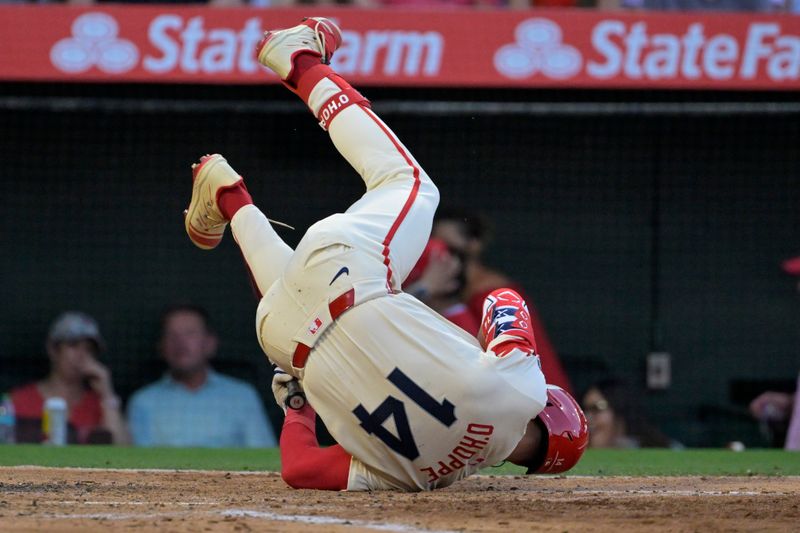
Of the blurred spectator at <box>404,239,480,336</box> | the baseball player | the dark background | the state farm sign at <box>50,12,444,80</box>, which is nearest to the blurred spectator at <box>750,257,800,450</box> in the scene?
the dark background

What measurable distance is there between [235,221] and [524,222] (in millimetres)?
4934

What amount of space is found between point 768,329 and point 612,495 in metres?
5.22

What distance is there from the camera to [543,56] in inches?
308

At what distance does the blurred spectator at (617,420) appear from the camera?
8.38 m

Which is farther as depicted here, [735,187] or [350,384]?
[735,187]

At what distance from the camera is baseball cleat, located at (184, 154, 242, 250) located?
15.0ft

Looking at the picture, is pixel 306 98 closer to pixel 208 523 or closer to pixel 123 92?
pixel 208 523

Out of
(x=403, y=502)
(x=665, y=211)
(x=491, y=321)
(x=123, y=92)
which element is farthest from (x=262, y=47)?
(x=665, y=211)

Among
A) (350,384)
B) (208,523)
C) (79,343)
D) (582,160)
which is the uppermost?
(582,160)

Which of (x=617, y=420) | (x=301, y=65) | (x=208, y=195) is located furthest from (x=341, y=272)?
(x=617, y=420)

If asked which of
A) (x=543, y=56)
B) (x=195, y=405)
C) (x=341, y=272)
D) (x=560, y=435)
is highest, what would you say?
(x=543, y=56)

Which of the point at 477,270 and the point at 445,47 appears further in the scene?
the point at 477,270

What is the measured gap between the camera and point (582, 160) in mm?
9141

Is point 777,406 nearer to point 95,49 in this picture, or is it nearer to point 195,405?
point 195,405
